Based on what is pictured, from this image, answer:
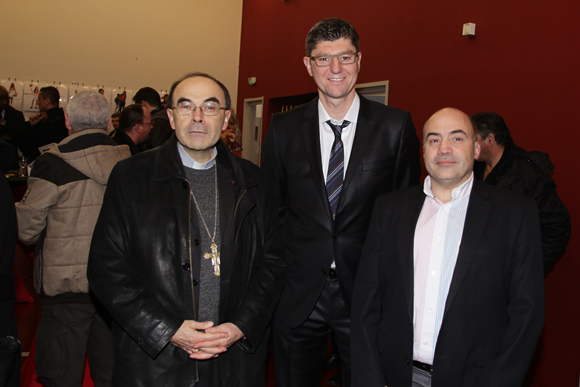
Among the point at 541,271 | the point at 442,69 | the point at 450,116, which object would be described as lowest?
Result: the point at 541,271

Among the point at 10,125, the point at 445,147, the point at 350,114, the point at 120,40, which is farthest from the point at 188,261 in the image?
the point at 120,40

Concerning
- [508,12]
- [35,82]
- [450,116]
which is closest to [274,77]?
[35,82]

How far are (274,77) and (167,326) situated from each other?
6885 mm

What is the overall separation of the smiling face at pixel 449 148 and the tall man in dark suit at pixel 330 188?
298 millimetres

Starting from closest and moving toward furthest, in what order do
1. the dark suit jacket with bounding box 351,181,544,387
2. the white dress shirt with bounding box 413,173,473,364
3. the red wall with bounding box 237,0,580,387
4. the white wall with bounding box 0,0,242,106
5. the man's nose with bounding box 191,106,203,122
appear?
the dark suit jacket with bounding box 351,181,544,387
the white dress shirt with bounding box 413,173,473,364
the man's nose with bounding box 191,106,203,122
the red wall with bounding box 237,0,580,387
the white wall with bounding box 0,0,242,106

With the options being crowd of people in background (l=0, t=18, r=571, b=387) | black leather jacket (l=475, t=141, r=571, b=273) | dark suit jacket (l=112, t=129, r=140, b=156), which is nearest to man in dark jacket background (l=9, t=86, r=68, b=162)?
dark suit jacket (l=112, t=129, r=140, b=156)

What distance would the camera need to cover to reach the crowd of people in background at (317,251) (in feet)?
5.41

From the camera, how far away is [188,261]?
185 centimetres

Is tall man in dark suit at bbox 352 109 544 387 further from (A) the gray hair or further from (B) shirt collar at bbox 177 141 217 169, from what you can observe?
(A) the gray hair

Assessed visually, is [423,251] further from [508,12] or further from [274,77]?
[274,77]

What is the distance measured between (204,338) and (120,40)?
7868mm

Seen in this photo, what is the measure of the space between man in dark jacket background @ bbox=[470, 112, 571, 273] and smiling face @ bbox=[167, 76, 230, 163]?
6.57 ft

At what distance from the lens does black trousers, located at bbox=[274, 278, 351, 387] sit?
206cm

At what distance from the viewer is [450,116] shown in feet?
5.92
